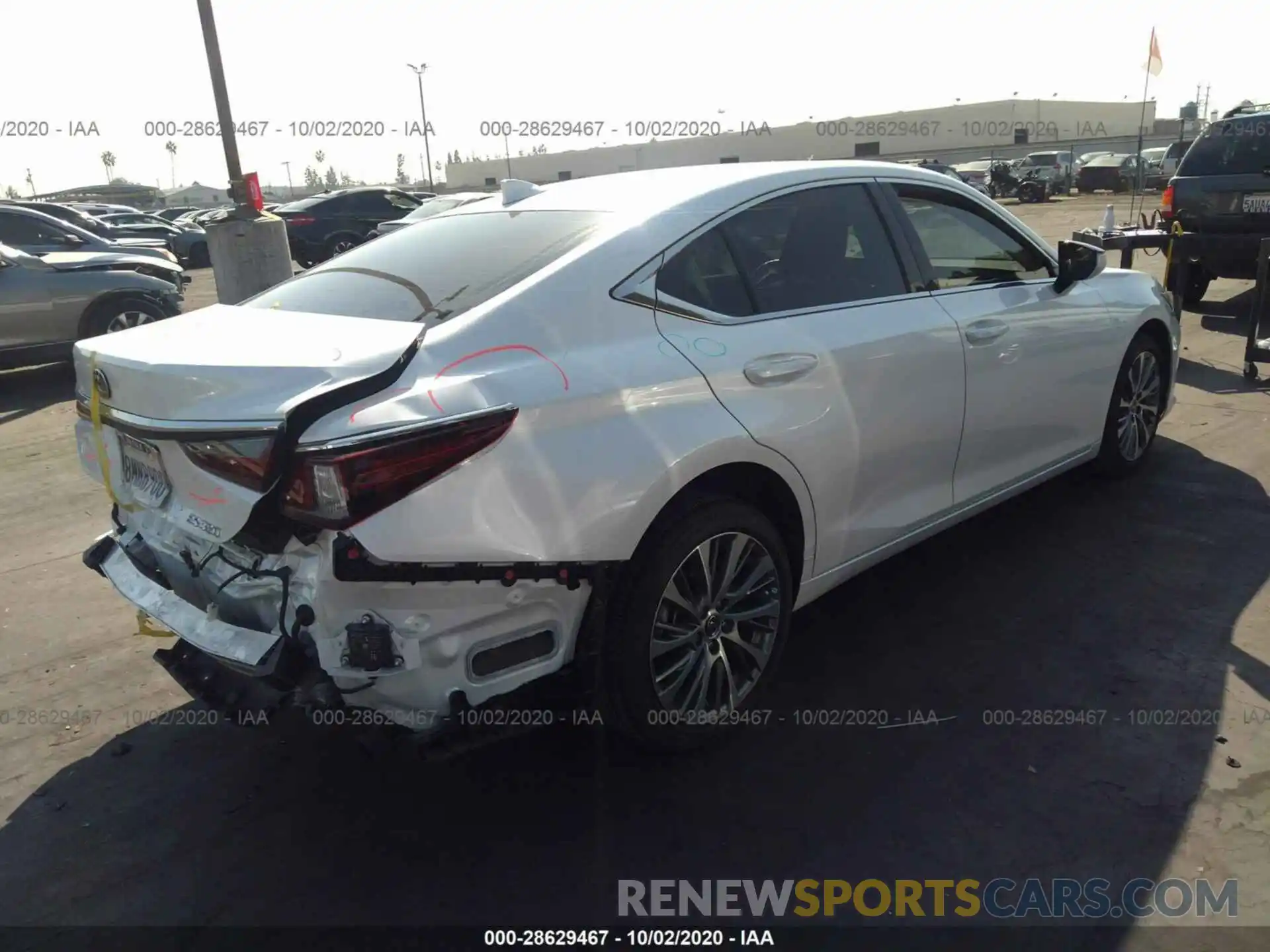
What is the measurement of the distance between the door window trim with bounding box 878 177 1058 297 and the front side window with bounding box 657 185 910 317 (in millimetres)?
129

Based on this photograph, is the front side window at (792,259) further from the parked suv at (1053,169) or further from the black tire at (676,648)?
the parked suv at (1053,169)

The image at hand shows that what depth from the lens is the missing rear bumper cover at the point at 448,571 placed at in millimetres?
2191

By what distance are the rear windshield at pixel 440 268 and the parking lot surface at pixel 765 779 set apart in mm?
1455

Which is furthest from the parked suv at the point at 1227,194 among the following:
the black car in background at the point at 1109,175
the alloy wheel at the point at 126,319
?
the black car in background at the point at 1109,175

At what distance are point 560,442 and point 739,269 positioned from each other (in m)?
1.02

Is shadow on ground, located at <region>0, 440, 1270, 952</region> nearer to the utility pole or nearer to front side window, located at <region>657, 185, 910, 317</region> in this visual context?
front side window, located at <region>657, 185, 910, 317</region>

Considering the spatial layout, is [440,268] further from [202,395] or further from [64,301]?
[64,301]

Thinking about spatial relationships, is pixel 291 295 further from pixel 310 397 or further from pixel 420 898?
pixel 420 898

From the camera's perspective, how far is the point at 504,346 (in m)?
2.48

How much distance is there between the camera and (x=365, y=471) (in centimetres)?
217

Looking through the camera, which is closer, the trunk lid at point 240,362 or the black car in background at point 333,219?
the trunk lid at point 240,362

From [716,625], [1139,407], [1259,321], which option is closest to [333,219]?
[1259,321]

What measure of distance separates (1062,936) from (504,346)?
2.01 m

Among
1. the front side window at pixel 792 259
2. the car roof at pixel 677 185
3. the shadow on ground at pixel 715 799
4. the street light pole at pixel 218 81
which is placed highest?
the street light pole at pixel 218 81
